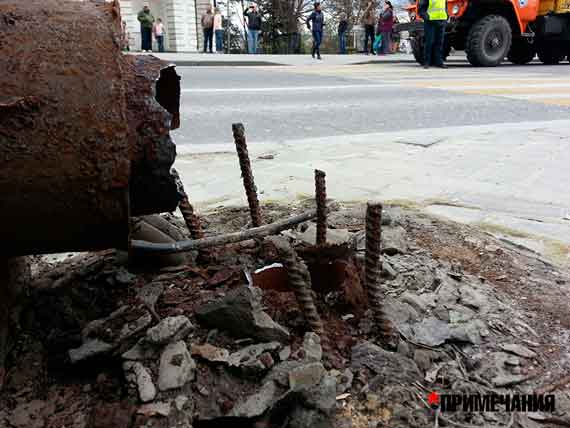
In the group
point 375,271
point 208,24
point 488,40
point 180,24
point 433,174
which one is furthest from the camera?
point 180,24

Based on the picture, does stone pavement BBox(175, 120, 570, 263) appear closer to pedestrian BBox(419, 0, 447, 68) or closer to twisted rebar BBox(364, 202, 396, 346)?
twisted rebar BBox(364, 202, 396, 346)

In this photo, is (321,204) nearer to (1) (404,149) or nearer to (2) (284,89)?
(1) (404,149)

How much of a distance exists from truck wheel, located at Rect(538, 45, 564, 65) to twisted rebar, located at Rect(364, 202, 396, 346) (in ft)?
52.2

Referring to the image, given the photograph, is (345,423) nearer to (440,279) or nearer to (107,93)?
(440,279)

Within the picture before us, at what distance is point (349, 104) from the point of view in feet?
22.3

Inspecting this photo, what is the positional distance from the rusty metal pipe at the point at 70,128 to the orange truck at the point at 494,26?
40.3 ft

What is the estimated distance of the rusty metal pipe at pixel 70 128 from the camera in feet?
3.94

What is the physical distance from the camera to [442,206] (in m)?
3.10

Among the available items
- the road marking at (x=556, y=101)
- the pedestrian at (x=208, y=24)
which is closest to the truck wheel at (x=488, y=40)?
the road marking at (x=556, y=101)

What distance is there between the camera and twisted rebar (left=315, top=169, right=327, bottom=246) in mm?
2055

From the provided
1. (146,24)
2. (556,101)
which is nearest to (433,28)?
(556,101)

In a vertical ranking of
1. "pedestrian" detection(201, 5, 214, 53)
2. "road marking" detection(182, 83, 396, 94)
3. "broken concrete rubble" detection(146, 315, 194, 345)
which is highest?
"pedestrian" detection(201, 5, 214, 53)

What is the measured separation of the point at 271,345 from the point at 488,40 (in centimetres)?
1304

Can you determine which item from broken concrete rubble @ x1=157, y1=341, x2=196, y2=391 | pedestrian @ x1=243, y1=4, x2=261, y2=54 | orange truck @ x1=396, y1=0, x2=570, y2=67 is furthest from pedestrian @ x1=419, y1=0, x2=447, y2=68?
broken concrete rubble @ x1=157, y1=341, x2=196, y2=391
